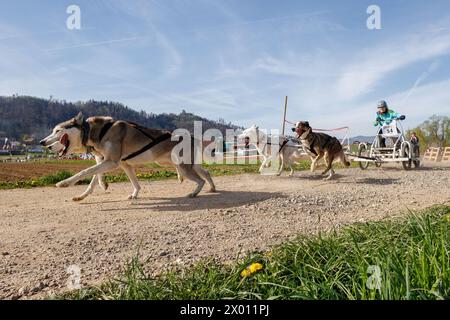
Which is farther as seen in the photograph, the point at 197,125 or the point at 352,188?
the point at 197,125

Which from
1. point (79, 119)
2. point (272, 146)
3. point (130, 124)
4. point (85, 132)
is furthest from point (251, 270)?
point (272, 146)

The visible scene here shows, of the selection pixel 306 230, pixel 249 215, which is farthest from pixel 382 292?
pixel 249 215

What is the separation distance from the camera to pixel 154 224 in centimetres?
409

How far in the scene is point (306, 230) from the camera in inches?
145

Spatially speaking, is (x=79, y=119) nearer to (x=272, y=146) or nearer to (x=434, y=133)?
(x=272, y=146)

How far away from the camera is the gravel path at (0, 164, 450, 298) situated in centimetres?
271

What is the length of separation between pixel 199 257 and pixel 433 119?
170 feet

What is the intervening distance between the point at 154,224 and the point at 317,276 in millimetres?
2487

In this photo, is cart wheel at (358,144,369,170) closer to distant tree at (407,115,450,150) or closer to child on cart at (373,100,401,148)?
child on cart at (373,100,401,148)

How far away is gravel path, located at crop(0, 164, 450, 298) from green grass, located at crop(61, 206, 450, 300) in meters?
0.41

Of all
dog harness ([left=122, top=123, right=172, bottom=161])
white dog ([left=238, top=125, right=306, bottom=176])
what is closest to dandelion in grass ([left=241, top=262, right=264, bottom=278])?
dog harness ([left=122, top=123, right=172, bottom=161])

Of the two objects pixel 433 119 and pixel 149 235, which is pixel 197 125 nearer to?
pixel 149 235

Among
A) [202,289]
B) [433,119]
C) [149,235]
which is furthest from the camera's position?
[433,119]
